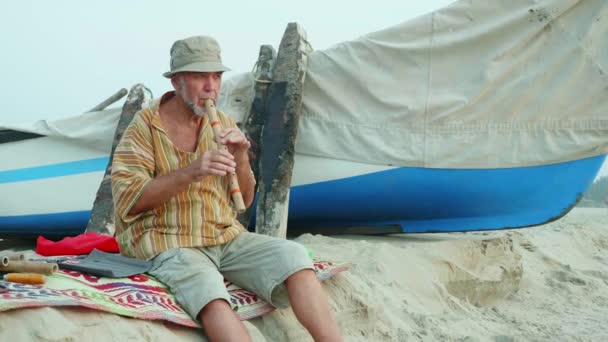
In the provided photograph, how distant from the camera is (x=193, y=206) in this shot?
2771 mm

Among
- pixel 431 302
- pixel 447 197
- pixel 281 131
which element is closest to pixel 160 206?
pixel 431 302

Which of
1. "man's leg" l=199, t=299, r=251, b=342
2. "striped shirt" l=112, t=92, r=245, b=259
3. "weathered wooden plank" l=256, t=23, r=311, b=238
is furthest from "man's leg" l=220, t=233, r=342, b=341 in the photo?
"weathered wooden plank" l=256, t=23, r=311, b=238

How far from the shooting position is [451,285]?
4.10m

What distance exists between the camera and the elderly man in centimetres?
255

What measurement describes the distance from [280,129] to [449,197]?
4.32ft

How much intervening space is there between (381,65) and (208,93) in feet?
6.95

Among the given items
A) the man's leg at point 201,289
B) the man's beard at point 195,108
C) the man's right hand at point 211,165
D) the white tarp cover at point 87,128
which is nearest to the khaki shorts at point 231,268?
the man's leg at point 201,289

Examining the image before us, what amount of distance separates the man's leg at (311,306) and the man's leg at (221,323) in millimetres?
257

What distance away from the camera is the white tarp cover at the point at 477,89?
431 centimetres

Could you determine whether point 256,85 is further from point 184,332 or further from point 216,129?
point 184,332

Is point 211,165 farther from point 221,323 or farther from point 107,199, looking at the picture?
point 107,199

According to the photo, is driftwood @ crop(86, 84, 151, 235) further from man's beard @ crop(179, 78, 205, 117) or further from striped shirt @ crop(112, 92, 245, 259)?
man's beard @ crop(179, 78, 205, 117)

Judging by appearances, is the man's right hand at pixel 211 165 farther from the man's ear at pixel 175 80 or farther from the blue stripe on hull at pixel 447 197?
the blue stripe on hull at pixel 447 197

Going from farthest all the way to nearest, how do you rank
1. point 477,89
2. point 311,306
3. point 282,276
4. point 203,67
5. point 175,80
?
1. point 477,89
2. point 175,80
3. point 203,67
4. point 282,276
5. point 311,306
